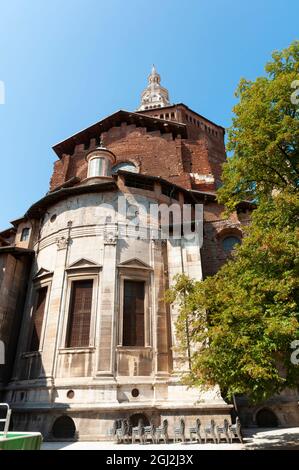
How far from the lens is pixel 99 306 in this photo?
1434 centimetres

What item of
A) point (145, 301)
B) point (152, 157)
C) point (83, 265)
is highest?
point (152, 157)

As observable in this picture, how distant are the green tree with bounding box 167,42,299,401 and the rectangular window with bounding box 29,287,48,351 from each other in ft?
27.2

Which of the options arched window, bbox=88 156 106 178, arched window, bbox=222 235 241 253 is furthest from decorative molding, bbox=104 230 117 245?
arched window, bbox=222 235 241 253

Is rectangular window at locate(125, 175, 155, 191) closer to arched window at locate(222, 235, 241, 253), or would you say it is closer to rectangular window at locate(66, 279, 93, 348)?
arched window at locate(222, 235, 241, 253)

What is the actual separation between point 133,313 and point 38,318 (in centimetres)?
480

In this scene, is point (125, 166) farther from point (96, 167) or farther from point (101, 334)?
point (101, 334)

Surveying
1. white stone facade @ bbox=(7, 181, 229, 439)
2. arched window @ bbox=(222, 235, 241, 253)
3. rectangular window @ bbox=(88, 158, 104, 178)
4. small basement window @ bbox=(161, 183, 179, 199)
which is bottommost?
white stone facade @ bbox=(7, 181, 229, 439)

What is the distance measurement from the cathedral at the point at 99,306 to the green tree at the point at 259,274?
6.50 ft

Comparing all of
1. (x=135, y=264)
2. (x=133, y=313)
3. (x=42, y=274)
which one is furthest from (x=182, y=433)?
(x=42, y=274)

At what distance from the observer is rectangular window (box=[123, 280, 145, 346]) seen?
1412 cm

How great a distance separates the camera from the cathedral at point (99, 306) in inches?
487

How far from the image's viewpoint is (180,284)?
1005 cm

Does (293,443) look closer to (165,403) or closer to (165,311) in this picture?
(165,403)
